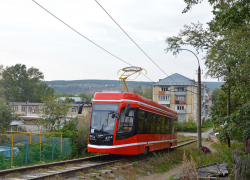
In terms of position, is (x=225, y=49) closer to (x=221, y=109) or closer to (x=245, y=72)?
(x=245, y=72)

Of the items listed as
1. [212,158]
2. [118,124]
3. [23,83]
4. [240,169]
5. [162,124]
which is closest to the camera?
[240,169]

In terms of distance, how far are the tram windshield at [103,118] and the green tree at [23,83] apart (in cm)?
7031

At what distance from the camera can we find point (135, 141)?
13.1 meters

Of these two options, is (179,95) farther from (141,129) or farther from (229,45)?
(141,129)

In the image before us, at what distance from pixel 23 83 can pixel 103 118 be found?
7504cm

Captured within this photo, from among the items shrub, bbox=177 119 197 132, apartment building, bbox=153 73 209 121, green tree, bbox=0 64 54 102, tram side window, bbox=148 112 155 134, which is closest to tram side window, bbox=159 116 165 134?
tram side window, bbox=148 112 155 134

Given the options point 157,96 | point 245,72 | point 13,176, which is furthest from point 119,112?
point 157,96

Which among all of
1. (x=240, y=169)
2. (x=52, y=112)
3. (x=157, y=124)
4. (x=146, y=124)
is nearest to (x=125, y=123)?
(x=146, y=124)

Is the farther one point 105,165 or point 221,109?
point 221,109

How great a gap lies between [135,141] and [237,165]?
5.20m

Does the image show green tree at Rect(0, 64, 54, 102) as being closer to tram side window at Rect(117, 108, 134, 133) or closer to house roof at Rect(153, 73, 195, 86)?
house roof at Rect(153, 73, 195, 86)

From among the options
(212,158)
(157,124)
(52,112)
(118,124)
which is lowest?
(212,158)

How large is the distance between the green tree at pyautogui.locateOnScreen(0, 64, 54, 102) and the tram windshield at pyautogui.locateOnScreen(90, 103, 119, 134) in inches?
2768

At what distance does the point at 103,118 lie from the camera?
12852 millimetres
